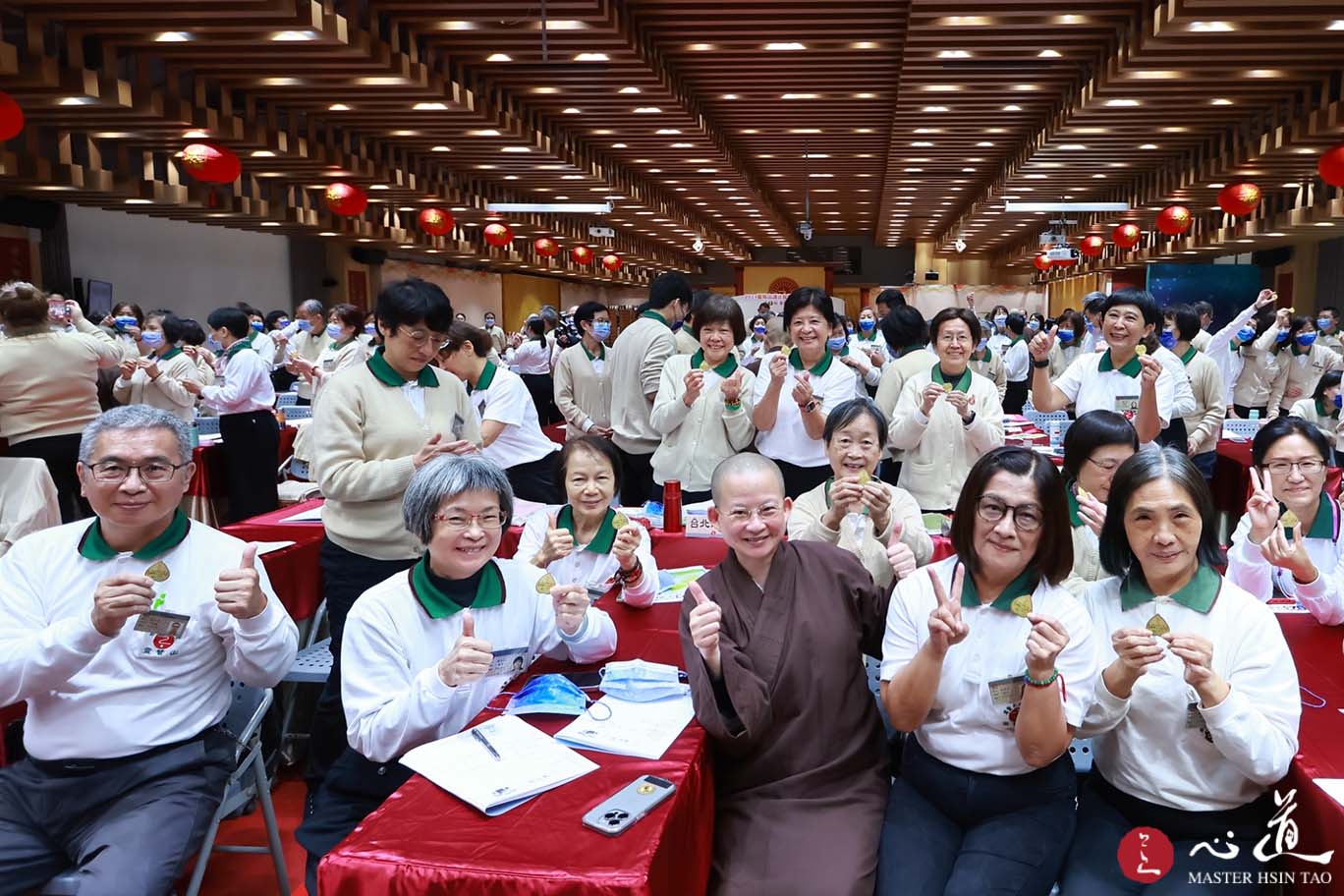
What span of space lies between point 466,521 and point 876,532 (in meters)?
1.28

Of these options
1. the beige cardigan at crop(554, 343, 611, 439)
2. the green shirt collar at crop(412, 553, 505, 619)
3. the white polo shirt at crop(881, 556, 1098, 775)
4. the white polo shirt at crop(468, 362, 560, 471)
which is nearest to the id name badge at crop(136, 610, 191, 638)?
the green shirt collar at crop(412, 553, 505, 619)

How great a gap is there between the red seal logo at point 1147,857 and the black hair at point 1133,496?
48 cm

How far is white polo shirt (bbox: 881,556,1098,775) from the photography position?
1.99 metres

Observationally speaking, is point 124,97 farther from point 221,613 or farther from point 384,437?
point 221,613

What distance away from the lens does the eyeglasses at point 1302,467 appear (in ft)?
9.12

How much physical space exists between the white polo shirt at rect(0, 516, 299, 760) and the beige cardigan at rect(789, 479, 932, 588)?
143 cm

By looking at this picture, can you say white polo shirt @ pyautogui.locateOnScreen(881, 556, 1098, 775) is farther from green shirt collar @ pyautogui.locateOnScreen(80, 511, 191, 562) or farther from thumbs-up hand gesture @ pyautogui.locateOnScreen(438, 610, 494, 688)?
green shirt collar @ pyautogui.locateOnScreen(80, 511, 191, 562)

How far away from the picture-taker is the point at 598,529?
2.92m

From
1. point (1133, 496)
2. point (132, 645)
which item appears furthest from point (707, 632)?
point (132, 645)

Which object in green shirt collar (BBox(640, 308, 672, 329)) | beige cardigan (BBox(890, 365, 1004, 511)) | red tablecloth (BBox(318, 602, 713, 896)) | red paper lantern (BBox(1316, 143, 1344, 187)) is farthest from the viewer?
red paper lantern (BBox(1316, 143, 1344, 187))

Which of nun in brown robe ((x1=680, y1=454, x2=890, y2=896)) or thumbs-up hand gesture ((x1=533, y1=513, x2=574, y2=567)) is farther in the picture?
thumbs-up hand gesture ((x1=533, y1=513, x2=574, y2=567))

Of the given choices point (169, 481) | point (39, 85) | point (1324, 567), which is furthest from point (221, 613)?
point (39, 85)

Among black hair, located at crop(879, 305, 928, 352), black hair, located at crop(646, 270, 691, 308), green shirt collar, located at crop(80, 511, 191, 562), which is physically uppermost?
black hair, located at crop(646, 270, 691, 308)

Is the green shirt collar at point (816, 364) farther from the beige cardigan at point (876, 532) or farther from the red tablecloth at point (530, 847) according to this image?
the red tablecloth at point (530, 847)
